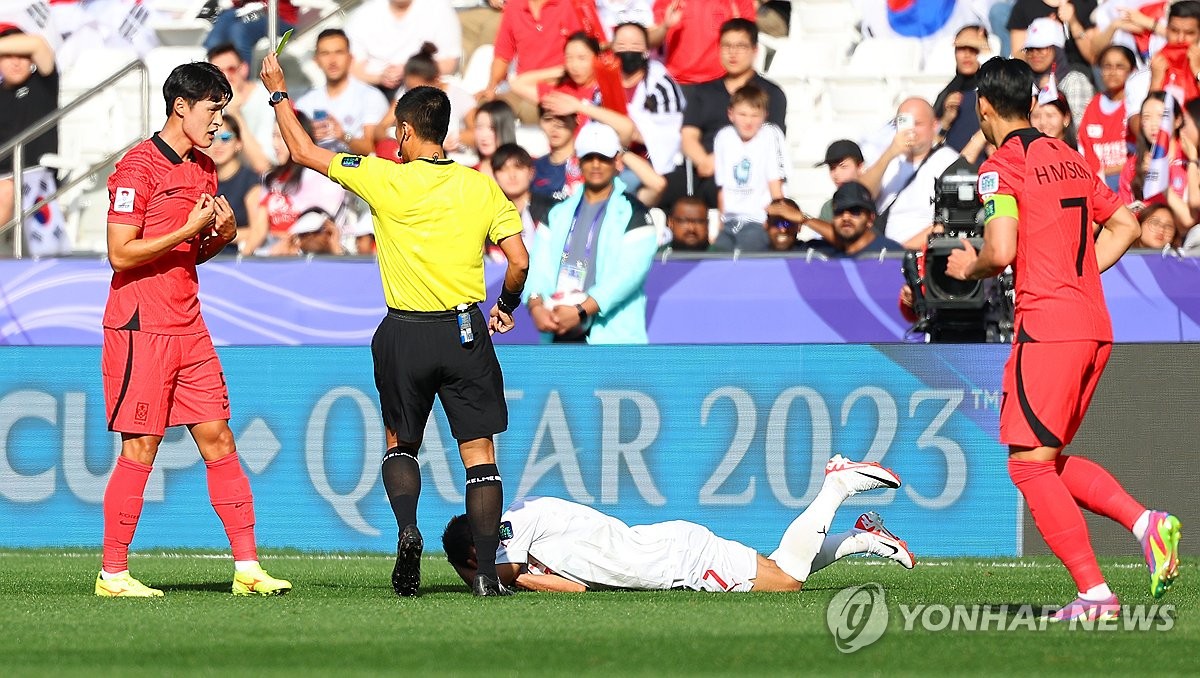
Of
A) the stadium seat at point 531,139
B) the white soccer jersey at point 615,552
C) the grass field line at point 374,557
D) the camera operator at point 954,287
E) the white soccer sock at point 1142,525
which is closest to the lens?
the white soccer sock at point 1142,525

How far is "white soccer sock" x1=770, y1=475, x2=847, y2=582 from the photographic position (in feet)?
26.3

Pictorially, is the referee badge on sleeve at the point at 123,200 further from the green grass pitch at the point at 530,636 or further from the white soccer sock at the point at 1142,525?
the white soccer sock at the point at 1142,525

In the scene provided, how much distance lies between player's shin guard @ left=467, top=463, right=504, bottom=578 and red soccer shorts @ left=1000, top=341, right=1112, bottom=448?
215cm

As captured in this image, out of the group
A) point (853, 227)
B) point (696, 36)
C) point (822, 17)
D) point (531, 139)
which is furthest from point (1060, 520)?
point (822, 17)

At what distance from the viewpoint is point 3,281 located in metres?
13.4

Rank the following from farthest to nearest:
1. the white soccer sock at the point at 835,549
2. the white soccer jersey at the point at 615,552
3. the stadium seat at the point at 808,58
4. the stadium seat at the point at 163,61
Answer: the stadium seat at the point at 163,61 < the stadium seat at the point at 808,58 < the white soccer sock at the point at 835,549 < the white soccer jersey at the point at 615,552

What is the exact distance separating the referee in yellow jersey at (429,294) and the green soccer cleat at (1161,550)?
263 cm

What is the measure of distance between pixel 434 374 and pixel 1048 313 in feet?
8.32

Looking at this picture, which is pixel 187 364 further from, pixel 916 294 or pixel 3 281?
pixel 3 281

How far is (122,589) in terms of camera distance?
7801 millimetres

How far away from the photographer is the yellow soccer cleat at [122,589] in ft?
25.6

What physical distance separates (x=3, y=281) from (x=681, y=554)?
7320mm

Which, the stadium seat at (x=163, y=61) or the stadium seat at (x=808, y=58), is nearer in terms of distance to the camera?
the stadium seat at (x=808, y=58)

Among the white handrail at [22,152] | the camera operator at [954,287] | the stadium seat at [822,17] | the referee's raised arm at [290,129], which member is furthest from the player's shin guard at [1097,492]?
the white handrail at [22,152]
